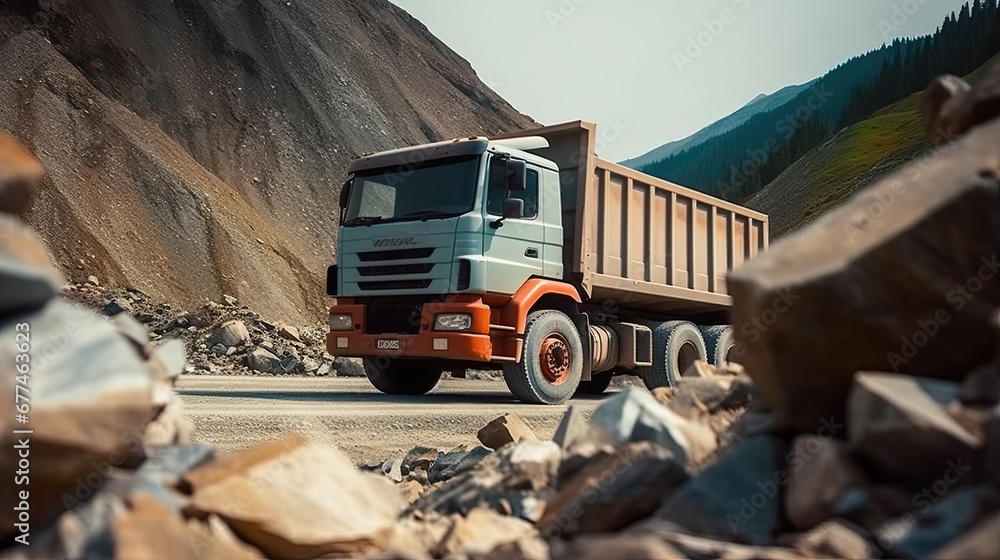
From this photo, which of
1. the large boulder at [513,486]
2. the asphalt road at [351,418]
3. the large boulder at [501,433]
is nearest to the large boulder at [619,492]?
the large boulder at [513,486]

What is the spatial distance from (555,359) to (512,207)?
1876mm

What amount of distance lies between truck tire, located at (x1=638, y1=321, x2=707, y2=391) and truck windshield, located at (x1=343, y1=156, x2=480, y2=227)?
11.8 feet

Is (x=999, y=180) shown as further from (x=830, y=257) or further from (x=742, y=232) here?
(x=742, y=232)

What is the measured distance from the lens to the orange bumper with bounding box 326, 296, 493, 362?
7.74 metres

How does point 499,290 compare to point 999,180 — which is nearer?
point 999,180

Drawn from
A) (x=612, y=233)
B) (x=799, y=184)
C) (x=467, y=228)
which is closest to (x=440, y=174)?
(x=467, y=228)

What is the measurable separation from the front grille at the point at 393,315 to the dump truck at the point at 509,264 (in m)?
0.01

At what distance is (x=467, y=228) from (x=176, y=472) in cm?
536

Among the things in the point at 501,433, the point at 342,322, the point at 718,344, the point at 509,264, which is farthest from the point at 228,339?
the point at 501,433

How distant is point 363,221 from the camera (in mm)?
8406

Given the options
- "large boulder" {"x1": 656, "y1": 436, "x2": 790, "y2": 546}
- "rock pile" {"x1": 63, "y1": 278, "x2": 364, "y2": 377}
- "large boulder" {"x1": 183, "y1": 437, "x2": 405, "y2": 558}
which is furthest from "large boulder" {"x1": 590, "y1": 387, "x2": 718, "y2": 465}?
"rock pile" {"x1": 63, "y1": 278, "x2": 364, "y2": 377}

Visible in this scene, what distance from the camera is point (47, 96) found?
65.9 feet

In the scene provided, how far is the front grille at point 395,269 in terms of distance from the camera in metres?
7.98

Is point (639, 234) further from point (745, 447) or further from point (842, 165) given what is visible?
point (842, 165)
